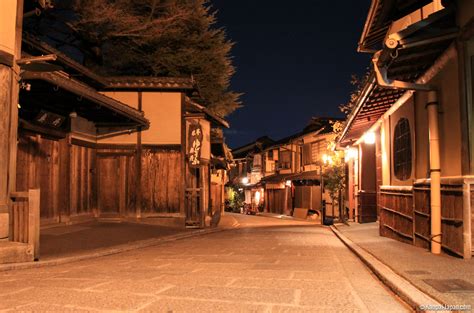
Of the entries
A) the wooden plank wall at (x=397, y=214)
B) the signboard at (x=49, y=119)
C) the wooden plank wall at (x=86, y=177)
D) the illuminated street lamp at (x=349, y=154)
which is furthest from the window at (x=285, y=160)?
the signboard at (x=49, y=119)

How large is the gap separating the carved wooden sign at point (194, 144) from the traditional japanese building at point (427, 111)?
25.7 ft

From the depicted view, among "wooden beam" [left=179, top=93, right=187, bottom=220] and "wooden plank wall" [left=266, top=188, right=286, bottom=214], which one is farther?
"wooden plank wall" [left=266, top=188, right=286, bottom=214]

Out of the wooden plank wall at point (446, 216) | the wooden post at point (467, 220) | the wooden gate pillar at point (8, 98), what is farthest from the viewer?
the wooden gate pillar at point (8, 98)

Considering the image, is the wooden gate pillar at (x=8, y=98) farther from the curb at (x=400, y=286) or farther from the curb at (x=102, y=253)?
the curb at (x=400, y=286)

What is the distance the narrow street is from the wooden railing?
0.92m

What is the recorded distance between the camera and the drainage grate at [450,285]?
22.8ft

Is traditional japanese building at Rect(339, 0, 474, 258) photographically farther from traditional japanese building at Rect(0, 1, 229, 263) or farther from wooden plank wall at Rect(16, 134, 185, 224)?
wooden plank wall at Rect(16, 134, 185, 224)

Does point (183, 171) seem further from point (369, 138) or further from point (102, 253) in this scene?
point (102, 253)

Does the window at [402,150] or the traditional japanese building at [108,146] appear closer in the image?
the window at [402,150]

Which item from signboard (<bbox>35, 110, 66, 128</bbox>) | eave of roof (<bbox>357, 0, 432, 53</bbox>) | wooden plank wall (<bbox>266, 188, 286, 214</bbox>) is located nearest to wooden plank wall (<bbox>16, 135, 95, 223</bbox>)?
signboard (<bbox>35, 110, 66, 128</bbox>)

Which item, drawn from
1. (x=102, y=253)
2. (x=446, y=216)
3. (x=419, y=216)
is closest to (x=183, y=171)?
(x=102, y=253)

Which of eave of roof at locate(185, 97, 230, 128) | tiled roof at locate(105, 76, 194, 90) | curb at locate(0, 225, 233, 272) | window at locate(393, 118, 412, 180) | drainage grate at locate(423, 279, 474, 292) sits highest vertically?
tiled roof at locate(105, 76, 194, 90)

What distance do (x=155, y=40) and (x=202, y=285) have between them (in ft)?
63.3

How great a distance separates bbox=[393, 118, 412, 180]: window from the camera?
14.6m
